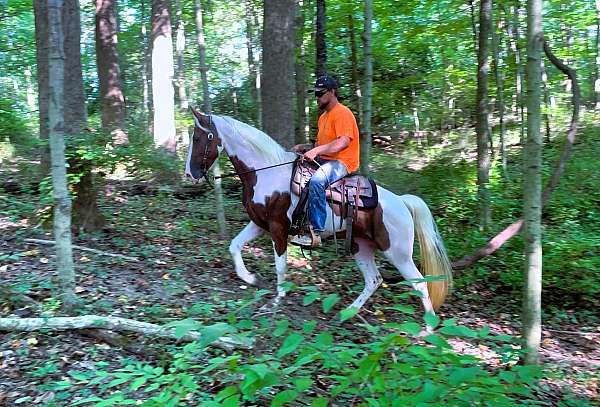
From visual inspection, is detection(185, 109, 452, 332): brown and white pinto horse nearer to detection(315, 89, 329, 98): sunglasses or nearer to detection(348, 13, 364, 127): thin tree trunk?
detection(315, 89, 329, 98): sunglasses

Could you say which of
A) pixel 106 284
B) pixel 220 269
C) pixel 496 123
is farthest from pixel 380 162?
pixel 106 284

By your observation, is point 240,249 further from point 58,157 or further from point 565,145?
point 565,145

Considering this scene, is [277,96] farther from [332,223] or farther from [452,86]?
[452,86]

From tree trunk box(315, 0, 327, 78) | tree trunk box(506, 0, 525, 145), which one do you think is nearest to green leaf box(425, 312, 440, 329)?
tree trunk box(315, 0, 327, 78)

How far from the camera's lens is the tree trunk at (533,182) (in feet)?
15.3

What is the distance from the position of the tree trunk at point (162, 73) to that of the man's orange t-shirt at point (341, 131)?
31.8 ft

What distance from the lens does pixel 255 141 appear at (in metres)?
6.63

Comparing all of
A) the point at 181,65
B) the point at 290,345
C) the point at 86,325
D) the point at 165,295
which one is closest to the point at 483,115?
the point at 165,295

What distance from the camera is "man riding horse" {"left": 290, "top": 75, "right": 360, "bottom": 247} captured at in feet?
20.7

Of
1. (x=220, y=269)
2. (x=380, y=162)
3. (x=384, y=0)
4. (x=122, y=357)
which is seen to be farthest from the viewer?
(x=380, y=162)

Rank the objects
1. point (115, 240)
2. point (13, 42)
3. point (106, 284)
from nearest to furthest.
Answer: point (106, 284)
point (115, 240)
point (13, 42)

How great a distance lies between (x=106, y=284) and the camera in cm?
611

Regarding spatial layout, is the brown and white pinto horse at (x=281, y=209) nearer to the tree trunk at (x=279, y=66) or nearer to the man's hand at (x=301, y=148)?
the man's hand at (x=301, y=148)

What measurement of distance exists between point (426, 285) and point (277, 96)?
4385 millimetres
